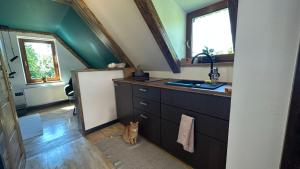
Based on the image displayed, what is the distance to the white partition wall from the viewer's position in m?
2.25

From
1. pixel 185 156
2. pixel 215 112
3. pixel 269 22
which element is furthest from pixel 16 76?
pixel 269 22

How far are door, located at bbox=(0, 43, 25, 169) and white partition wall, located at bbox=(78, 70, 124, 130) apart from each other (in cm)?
81

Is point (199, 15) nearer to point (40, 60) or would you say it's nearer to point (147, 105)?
point (147, 105)

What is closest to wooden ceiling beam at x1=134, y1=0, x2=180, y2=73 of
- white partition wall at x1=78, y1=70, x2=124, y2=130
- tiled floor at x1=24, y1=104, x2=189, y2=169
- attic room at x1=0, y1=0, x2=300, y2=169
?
attic room at x1=0, y1=0, x2=300, y2=169

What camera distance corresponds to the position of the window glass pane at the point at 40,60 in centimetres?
361

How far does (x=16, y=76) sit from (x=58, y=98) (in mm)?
1083

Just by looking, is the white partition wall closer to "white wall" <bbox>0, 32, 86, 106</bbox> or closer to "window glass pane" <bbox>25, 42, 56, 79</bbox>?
"white wall" <bbox>0, 32, 86, 106</bbox>

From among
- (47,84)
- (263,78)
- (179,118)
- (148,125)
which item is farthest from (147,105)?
(47,84)

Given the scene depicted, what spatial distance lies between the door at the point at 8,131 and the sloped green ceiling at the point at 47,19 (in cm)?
139

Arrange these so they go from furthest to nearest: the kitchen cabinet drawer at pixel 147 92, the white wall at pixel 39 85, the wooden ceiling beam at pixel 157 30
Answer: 1. the white wall at pixel 39 85
2. the kitchen cabinet drawer at pixel 147 92
3. the wooden ceiling beam at pixel 157 30

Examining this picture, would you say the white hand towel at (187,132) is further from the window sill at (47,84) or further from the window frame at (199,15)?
the window sill at (47,84)

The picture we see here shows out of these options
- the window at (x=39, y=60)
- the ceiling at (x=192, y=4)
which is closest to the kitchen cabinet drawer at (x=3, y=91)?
the ceiling at (x=192, y=4)

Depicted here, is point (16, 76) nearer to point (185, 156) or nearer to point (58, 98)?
point (58, 98)

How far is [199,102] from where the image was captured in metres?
1.29
